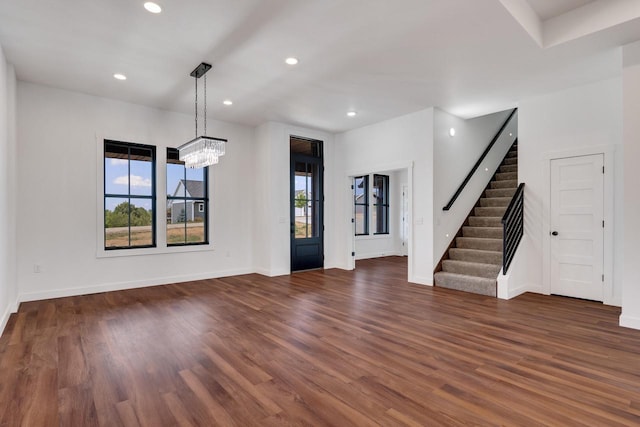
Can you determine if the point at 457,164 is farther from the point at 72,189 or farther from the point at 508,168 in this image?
the point at 72,189

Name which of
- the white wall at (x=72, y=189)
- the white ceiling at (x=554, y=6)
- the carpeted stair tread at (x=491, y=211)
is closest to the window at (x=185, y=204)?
the white wall at (x=72, y=189)

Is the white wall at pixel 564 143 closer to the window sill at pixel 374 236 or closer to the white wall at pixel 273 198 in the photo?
the white wall at pixel 273 198

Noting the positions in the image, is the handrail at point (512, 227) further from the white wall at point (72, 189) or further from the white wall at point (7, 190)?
the white wall at point (7, 190)

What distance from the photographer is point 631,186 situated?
3553mm

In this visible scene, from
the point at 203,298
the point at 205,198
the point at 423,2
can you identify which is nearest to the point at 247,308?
Answer: the point at 203,298

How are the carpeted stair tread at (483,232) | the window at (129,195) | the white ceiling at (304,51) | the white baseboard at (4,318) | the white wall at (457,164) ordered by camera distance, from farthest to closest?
the carpeted stair tread at (483,232) → the white wall at (457,164) → the window at (129,195) → the white baseboard at (4,318) → the white ceiling at (304,51)

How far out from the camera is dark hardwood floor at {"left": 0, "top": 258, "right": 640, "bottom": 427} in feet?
6.78

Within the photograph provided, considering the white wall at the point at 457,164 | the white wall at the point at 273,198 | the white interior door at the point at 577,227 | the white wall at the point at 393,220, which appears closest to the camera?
the white interior door at the point at 577,227

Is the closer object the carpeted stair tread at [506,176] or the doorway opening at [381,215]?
the carpeted stair tread at [506,176]

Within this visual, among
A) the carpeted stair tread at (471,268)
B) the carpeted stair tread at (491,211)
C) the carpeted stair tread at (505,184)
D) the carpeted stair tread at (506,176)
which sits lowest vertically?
the carpeted stair tread at (471,268)

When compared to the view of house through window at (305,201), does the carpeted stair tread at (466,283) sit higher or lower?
lower

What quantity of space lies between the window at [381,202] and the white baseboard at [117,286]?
454 centimetres

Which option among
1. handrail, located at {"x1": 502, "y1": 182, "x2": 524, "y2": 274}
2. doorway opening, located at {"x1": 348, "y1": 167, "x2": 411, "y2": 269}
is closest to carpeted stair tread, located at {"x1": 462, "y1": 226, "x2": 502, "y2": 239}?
handrail, located at {"x1": 502, "y1": 182, "x2": 524, "y2": 274}

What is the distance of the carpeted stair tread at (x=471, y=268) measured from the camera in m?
5.25
